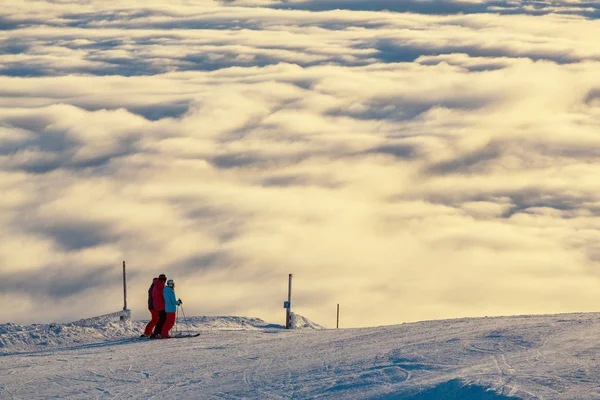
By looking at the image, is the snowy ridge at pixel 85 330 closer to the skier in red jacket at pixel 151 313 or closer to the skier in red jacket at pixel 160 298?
the skier in red jacket at pixel 151 313

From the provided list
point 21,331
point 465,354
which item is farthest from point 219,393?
point 21,331

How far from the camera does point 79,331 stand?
18.8 meters

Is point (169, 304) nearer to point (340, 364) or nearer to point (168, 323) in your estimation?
point (168, 323)

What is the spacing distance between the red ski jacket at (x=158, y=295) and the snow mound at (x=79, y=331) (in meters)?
1.22

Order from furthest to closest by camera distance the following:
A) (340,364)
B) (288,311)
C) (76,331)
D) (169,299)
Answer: (288,311) < (76,331) < (169,299) < (340,364)

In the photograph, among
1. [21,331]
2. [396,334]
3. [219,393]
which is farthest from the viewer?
[21,331]

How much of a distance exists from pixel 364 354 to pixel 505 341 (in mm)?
1944

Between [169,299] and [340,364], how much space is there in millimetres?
4323

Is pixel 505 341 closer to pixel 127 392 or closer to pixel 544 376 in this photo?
pixel 544 376

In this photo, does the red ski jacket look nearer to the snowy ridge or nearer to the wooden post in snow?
the snowy ridge

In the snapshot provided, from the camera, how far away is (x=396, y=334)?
52.1 feet

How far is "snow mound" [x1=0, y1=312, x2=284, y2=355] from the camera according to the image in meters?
18.1

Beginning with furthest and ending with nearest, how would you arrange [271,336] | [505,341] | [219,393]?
[271,336]
[505,341]
[219,393]

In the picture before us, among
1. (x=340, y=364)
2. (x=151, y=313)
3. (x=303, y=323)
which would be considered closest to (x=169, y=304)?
(x=151, y=313)
